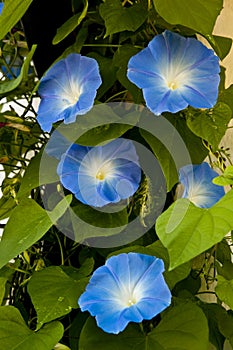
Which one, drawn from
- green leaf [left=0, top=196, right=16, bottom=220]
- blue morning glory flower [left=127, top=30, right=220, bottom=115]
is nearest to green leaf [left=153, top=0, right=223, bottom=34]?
blue morning glory flower [left=127, top=30, right=220, bottom=115]

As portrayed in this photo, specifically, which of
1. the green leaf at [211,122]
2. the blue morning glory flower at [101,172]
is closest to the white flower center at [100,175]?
the blue morning glory flower at [101,172]

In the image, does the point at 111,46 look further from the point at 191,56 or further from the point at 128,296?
the point at 128,296

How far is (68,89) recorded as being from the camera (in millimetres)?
656

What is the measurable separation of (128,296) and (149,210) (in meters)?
0.14

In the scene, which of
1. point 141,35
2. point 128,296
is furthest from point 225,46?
point 128,296

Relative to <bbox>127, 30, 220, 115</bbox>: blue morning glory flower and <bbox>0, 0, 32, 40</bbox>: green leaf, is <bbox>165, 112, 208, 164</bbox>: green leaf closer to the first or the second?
<bbox>127, 30, 220, 115</bbox>: blue morning glory flower

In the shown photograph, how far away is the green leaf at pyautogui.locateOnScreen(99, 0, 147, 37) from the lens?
25.7 inches

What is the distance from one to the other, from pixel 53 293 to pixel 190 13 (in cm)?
32

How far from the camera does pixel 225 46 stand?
76 centimetres

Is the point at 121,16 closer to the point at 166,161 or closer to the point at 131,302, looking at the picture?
the point at 166,161

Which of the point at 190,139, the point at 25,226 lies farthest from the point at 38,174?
the point at 190,139

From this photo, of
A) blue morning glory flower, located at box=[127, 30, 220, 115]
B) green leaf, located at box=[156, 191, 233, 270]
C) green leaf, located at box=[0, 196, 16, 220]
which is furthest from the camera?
green leaf, located at box=[0, 196, 16, 220]

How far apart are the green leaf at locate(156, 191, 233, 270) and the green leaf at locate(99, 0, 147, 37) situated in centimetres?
21

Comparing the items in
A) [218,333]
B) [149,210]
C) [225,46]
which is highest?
[225,46]
